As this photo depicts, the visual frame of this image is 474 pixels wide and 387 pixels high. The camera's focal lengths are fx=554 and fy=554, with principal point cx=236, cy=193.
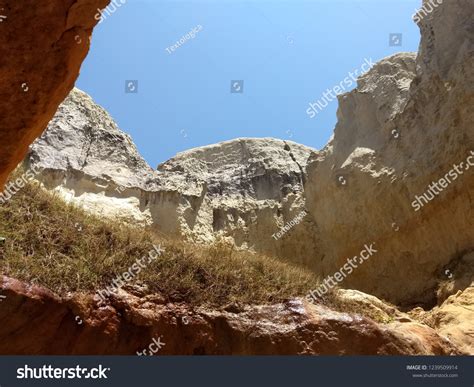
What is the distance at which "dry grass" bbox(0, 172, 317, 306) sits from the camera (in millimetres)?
7348

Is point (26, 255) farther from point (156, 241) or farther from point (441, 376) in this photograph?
point (441, 376)

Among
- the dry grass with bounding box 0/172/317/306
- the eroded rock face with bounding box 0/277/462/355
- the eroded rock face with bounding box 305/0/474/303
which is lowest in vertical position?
the eroded rock face with bounding box 0/277/462/355

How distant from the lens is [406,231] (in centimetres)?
1538

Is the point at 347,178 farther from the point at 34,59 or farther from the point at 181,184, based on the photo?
the point at 34,59

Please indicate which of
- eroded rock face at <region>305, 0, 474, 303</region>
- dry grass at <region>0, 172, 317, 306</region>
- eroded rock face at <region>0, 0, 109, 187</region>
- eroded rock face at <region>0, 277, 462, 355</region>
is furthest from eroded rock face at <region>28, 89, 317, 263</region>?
eroded rock face at <region>0, 0, 109, 187</region>

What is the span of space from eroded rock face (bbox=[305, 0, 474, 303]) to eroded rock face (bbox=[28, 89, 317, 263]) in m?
2.59

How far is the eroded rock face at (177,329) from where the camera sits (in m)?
6.66

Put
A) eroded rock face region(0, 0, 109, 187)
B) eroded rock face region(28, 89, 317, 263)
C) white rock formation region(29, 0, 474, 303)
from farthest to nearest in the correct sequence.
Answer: eroded rock face region(28, 89, 317, 263), white rock formation region(29, 0, 474, 303), eroded rock face region(0, 0, 109, 187)

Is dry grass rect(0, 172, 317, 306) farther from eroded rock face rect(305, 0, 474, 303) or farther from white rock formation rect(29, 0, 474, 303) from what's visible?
white rock formation rect(29, 0, 474, 303)

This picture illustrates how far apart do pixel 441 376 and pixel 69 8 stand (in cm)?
585

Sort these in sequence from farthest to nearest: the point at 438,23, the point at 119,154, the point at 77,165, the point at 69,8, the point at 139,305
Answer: the point at 119,154
the point at 77,165
the point at 438,23
the point at 139,305
the point at 69,8

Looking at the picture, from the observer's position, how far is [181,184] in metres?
23.2

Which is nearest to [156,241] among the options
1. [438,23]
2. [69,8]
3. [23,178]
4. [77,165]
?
[23,178]

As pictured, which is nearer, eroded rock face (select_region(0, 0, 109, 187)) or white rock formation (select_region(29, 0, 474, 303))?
eroded rock face (select_region(0, 0, 109, 187))
